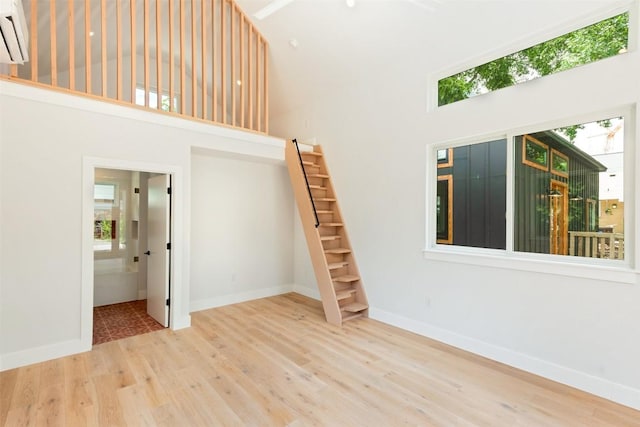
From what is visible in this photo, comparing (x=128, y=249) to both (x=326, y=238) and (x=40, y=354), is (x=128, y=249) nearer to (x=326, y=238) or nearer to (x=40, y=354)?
(x=40, y=354)

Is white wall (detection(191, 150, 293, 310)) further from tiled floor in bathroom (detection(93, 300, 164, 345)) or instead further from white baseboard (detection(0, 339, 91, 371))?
white baseboard (detection(0, 339, 91, 371))

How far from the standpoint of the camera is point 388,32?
13.3 ft

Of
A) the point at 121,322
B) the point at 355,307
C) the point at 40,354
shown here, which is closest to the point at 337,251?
the point at 355,307

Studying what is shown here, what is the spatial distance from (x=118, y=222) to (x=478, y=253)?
5.83 m

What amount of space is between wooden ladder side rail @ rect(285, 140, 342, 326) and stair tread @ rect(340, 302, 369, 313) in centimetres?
23

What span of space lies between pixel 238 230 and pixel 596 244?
482 centimetres

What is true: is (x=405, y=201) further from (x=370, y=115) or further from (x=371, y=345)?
(x=371, y=345)

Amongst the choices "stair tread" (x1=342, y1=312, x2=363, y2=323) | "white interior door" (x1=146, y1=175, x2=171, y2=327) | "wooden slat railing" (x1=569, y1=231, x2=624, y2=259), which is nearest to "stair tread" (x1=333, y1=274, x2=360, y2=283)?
"stair tread" (x1=342, y1=312, x2=363, y2=323)

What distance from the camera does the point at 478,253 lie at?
3.66 metres

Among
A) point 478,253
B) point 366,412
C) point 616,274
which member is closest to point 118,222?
point 366,412

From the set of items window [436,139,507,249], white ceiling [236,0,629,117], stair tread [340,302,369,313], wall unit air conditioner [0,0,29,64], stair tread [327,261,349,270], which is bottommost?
stair tread [340,302,369,313]

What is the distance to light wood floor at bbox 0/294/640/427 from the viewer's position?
244 centimetres

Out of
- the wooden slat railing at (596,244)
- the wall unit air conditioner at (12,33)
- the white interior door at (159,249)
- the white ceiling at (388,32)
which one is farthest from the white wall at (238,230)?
the wooden slat railing at (596,244)

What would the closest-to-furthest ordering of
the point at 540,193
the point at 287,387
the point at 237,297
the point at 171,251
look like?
the point at 287,387 → the point at 540,193 → the point at 171,251 → the point at 237,297
